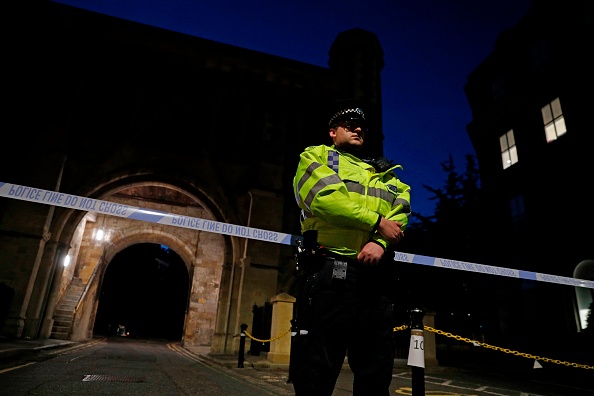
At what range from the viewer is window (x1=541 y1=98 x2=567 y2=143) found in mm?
→ 14438

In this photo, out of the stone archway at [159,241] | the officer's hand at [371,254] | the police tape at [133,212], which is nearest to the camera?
the officer's hand at [371,254]

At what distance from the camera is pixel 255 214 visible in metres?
14.1

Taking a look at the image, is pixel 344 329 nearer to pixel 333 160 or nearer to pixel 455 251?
pixel 333 160

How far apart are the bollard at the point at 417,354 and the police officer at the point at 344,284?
1.78 ft

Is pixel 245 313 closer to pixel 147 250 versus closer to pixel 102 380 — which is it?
pixel 102 380

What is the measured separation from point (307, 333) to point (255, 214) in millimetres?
12432

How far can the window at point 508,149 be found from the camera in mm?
16836

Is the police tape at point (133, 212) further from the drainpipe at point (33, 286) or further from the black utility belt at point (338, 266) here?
the drainpipe at point (33, 286)

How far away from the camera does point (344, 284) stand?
1796 millimetres

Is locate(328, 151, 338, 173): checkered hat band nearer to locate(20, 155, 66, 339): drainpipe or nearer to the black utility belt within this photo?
the black utility belt

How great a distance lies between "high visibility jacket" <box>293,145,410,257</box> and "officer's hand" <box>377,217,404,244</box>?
0.10 feet

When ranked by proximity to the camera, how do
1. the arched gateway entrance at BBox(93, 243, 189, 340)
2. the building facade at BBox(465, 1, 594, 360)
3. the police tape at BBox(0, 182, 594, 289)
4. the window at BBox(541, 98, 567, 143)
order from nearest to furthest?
the police tape at BBox(0, 182, 594, 289)
the building facade at BBox(465, 1, 594, 360)
the window at BBox(541, 98, 567, 143)
the arched gateway entrance at BBox(93, 243, 189, 340)

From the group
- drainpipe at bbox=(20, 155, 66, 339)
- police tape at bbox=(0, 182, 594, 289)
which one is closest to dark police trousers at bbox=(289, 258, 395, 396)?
police tape at bbox=(0, 182, 594, 289)

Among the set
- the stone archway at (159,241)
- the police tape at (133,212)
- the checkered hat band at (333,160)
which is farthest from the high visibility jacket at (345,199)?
the stone archway at (159,241)
